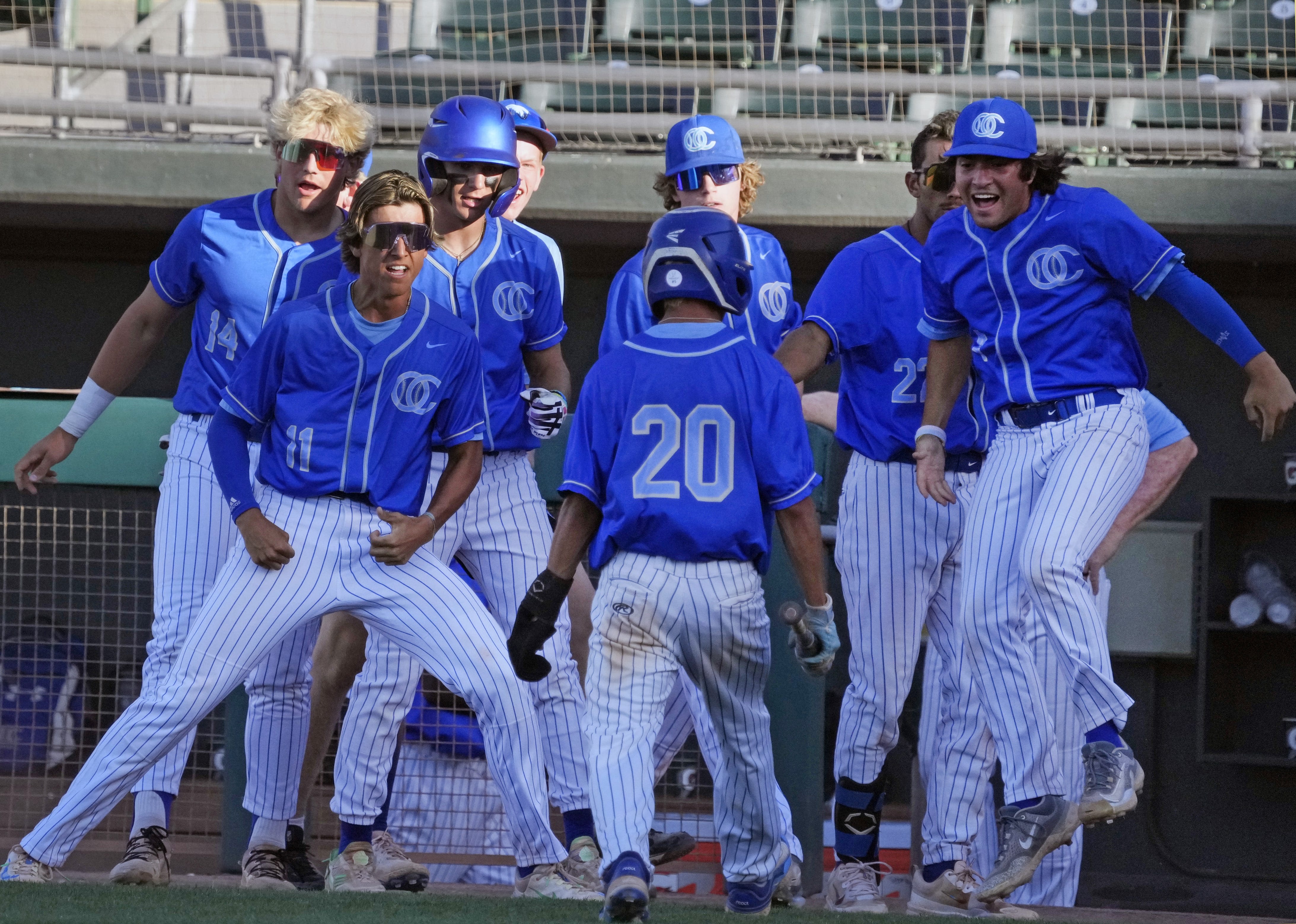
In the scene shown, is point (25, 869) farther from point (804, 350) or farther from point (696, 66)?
point (696, 66)

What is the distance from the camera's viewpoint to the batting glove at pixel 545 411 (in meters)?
3.90

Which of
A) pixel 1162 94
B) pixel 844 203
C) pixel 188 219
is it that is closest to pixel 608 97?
pixel 844 203

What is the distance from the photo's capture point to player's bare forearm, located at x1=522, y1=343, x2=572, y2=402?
4133mm

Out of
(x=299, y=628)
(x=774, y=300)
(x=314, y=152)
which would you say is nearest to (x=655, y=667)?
(x=299, y=628)

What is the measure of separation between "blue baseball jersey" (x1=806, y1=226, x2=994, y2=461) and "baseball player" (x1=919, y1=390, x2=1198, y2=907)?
44 centimetres

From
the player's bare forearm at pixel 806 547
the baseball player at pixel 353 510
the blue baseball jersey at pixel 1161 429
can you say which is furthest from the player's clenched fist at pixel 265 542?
the blue baseball jersey at pixel 1161 429

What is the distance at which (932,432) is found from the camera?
386cm

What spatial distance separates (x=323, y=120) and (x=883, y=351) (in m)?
1.55

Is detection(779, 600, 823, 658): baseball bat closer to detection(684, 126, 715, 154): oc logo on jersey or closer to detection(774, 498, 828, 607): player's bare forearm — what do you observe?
detection(774, 498, 828, 607): player's bare forearm

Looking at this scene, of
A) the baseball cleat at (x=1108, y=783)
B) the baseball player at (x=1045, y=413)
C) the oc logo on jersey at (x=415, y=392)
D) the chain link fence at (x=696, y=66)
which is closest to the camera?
the baseball cleat at (x=1108, y=783)

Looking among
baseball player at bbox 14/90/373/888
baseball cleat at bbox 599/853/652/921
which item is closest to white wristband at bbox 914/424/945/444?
baseball cleat at bbox 599/853/652/921

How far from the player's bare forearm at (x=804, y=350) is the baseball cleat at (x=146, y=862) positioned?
1.93 meters

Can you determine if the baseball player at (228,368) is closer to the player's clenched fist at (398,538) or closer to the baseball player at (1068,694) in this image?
the player's clenched fist at (398,538)

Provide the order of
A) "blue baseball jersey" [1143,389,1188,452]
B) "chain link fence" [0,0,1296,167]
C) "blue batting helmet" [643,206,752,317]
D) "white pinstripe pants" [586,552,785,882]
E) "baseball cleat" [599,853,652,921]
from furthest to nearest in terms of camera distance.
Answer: "chain link fence" [0,0,1296,167] → "blue baseball jersey" [1143,389,1188,452] → "blue batting helmet" [643,206,752,317] → "white pinstripe pants" [586,552,785,882] → "baseball cleat" [599,853,652,921]
